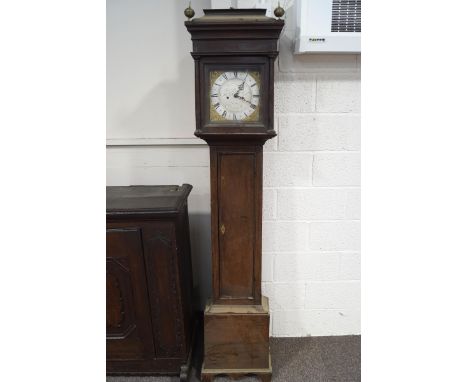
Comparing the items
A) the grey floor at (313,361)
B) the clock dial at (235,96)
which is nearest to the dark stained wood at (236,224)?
the clock dial at (235,96)

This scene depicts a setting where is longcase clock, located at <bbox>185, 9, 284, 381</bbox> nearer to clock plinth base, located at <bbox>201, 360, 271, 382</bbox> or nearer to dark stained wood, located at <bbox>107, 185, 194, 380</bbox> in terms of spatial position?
clock plinth base, located at <bbox>201, 360, 271, 382</bbox>

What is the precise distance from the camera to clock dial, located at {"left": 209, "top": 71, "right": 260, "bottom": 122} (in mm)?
1346

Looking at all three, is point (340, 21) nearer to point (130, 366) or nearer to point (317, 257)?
point (317, 257)

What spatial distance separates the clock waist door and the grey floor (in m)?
0.38

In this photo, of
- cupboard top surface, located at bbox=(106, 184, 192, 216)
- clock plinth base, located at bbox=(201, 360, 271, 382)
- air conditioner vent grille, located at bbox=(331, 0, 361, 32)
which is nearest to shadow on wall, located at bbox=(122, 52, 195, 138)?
cupboard top surface, located at bbox=(106, 184, 192, 216)

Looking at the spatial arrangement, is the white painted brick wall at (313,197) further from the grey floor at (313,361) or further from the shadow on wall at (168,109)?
the shadow on wall at (168,109)

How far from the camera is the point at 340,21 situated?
153cm

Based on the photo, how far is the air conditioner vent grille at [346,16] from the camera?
4.95ft

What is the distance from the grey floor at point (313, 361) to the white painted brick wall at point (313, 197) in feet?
0.19

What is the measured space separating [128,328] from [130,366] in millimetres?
187

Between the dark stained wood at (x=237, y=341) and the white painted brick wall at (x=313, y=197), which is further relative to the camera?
the white painted brick wall at (x=313, y=197)
